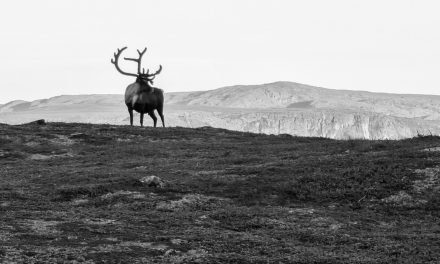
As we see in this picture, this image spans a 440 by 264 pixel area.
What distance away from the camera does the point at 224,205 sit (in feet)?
55.9

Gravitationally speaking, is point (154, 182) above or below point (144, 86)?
below

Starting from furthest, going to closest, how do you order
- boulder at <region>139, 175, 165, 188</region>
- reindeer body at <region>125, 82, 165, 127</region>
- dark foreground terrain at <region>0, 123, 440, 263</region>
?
reindeer body at <region>125, 82, 165, 127</region> < boulder at <region>139, 175, 165, 188</region> < dark foreground terrain at <region>0, 123, 440, 263</region>

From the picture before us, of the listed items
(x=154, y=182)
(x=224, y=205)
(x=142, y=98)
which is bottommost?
(x=224, y=205)

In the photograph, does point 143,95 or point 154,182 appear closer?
point 154,182

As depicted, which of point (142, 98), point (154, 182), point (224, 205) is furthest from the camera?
point (142, 98)

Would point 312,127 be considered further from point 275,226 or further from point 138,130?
point 275,226

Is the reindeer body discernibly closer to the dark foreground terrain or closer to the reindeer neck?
the reindeer neck

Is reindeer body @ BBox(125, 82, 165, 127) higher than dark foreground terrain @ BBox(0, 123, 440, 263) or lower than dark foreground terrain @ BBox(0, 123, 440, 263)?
higher

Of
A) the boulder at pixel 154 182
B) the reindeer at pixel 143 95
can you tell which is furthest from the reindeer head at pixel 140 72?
the boulder at pixel 154 182

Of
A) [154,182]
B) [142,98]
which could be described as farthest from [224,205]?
[142,98]

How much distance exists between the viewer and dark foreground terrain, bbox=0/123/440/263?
463 inches

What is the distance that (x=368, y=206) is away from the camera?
17156mm

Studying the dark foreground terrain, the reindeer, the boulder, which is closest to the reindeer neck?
the reindeer

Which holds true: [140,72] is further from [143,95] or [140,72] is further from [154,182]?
[154,182]
